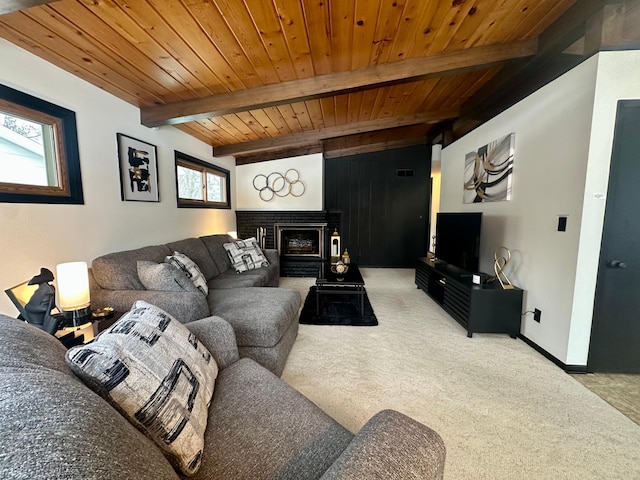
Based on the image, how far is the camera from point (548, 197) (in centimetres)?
225

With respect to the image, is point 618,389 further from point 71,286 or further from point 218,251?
point 218,251

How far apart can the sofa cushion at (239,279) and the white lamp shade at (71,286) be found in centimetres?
130

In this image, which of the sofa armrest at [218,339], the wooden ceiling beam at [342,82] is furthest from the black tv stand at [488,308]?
the sofa armrest at [218,339]

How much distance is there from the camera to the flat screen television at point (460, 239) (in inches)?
114

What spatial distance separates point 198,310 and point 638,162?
329 cm

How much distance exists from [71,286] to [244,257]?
2174 mm

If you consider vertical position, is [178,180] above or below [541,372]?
above

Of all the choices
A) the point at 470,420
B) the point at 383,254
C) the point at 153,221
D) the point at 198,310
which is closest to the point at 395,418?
the point at 470,420

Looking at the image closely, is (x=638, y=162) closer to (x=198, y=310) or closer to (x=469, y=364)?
(x=469, y=364)

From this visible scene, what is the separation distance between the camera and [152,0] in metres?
1.42

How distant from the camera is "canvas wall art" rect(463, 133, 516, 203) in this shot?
2.76 m

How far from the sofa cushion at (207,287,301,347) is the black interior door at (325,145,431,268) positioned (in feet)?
11.9

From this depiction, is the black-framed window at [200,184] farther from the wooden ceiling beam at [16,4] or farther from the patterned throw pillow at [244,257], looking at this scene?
the wooden ceiling beam at [16,4]

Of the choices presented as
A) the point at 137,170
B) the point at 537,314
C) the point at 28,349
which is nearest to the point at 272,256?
the point at 137,170
